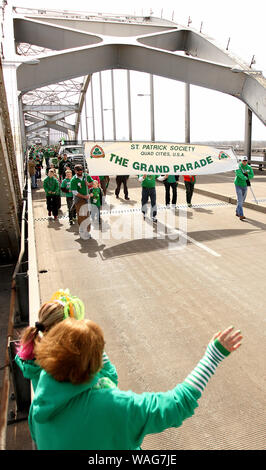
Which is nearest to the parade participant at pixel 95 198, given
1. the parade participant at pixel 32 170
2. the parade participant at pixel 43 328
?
the parade participant at pixel 43 328

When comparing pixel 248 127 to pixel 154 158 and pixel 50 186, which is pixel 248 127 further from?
pixel 50 186

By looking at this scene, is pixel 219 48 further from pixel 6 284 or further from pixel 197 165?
pixel 6 284

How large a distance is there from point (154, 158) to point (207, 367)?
9.01 metres

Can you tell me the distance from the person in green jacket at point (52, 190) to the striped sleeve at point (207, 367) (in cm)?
1084

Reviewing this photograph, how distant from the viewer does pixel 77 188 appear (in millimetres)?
10258

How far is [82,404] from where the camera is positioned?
1664 mm

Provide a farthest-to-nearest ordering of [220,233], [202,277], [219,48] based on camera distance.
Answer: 1. [219,48]
2. [220,233]
3. [202,277]

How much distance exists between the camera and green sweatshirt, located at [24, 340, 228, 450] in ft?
5.43

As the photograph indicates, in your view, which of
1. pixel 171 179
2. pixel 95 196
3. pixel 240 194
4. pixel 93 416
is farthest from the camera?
pixel 171 179

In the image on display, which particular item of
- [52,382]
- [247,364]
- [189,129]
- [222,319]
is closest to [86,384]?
[52,382]

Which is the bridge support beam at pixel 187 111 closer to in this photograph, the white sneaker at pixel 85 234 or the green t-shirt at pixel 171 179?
the green t-shirt at pixel 171 179

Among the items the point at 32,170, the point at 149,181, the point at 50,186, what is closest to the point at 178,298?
the point at 149,181

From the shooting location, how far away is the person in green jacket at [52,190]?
12.2 meters
